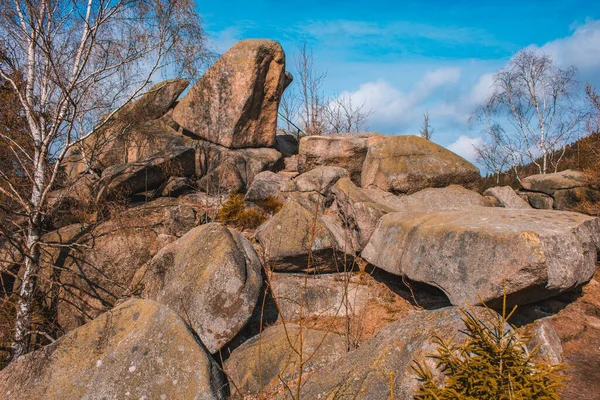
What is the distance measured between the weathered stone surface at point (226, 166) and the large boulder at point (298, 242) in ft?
9.70

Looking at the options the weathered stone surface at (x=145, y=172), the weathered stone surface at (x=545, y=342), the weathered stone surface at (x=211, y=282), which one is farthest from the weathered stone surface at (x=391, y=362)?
the weathered stone surface at (x=145, y=172)

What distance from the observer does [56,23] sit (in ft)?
28.3

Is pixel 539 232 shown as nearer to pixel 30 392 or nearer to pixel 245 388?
pixel 245 388

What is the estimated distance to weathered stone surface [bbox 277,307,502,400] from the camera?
3.01 meters

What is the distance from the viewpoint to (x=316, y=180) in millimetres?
9789

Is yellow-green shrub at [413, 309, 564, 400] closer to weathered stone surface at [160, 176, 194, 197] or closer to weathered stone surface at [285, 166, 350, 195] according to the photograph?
weathered stone surface at [285, 166, 350, 195]

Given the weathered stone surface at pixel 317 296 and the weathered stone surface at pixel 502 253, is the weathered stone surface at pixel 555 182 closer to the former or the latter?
the weathered stone surface at pixel 502 253

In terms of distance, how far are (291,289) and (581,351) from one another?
13.6 feet

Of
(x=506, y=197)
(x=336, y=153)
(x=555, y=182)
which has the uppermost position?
(x=336, y=153)

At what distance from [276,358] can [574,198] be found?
9.02 meters

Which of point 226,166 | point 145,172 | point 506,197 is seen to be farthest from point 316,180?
point 506,197

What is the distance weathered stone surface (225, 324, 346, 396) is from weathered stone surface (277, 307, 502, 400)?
1725 millimetres

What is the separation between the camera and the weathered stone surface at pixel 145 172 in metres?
9.20

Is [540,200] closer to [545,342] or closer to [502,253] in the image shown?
[502,253]
